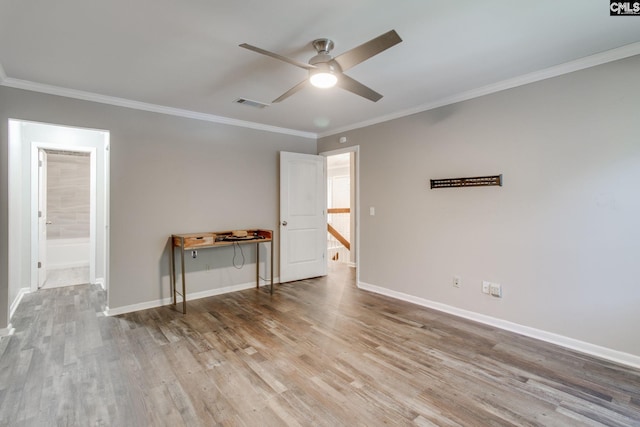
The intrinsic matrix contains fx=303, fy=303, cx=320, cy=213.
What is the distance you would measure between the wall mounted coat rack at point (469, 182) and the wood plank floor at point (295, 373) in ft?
4.84

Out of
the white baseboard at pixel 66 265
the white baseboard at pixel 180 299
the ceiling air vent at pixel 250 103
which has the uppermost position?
the ceiling air vent at pixel 250 103

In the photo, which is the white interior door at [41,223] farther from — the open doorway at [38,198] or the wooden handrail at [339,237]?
the wooden handrail at [339,237]

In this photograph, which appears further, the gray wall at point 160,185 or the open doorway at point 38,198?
the open doorway at point 38,198

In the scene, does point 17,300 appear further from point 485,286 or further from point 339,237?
point 485,286

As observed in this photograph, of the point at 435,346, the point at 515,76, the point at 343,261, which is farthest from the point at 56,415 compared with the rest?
the point at 343,261

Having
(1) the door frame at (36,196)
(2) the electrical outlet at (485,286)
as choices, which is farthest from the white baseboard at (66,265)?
(2) the electrical outlet at (485,286)

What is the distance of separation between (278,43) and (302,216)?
3.00 m

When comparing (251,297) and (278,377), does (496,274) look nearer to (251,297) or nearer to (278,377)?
(278,377)

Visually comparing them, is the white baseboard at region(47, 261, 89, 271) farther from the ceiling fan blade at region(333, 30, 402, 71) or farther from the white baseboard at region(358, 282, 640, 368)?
the ceiling fan blade at region(333, 30, 402, 71)

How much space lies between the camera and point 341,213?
23.6ft

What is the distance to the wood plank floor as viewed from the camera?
6.00ft

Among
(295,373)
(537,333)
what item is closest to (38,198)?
(295,373)

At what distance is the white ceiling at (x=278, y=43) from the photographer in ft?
6.15

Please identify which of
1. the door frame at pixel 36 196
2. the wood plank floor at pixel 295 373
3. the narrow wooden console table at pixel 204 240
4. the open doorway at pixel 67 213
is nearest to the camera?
the wood plank floor at pixel 295 373
